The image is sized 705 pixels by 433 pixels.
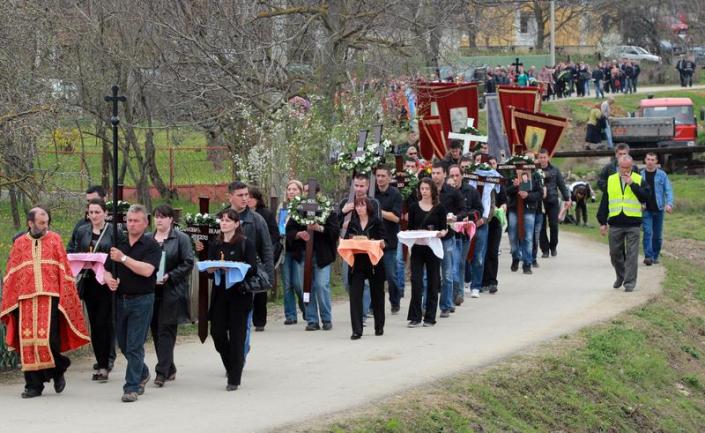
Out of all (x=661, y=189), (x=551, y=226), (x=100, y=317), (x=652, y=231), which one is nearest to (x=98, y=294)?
(x=100, y=317)

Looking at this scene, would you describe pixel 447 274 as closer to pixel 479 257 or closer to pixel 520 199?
pixel 479 257

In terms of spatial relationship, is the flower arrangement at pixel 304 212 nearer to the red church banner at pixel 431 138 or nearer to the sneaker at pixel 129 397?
the sneaker at pixel 129 397

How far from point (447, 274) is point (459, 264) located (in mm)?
1214

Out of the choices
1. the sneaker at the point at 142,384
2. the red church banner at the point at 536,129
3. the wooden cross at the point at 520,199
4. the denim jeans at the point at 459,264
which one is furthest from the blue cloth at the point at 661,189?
the sneaker at the point at 142,384

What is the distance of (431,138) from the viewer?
25188 mm

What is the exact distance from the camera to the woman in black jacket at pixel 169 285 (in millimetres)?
12555

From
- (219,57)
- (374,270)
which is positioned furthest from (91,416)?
(219,57)

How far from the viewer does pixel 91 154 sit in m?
28.4

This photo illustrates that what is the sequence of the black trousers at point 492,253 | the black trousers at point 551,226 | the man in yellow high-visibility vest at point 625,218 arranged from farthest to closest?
the black trousers at point 551,226 → the black trousers at point 492,253 → the man in yellow high-visibility vest at point 625,218

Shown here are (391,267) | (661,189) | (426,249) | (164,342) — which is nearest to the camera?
(164,342)

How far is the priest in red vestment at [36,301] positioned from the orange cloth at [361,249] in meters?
3.92

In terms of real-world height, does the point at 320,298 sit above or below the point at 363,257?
below

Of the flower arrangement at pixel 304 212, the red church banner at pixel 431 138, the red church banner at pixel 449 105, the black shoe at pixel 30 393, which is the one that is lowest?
the black shoe at pixel 30 393

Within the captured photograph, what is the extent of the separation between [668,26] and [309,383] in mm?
72938
